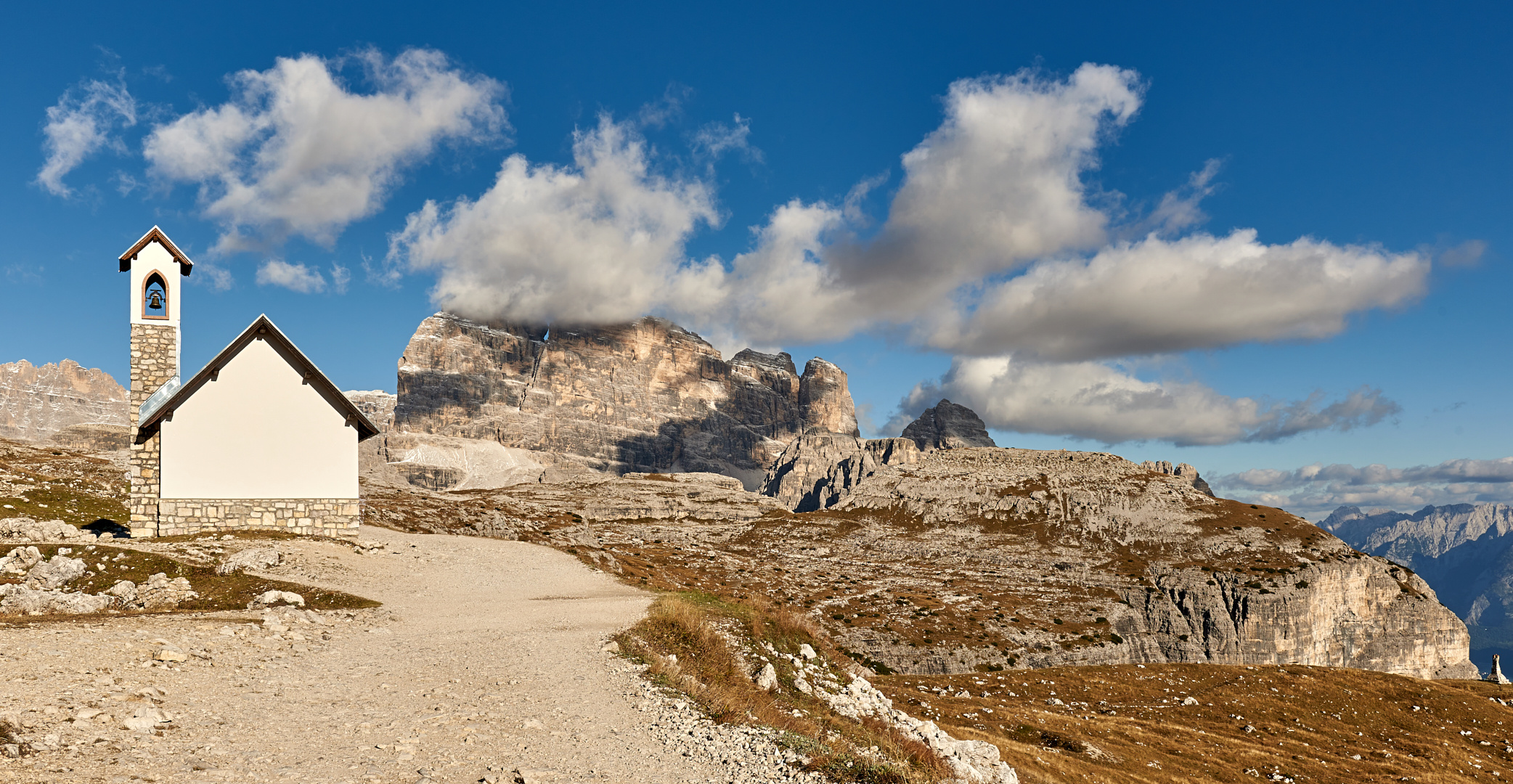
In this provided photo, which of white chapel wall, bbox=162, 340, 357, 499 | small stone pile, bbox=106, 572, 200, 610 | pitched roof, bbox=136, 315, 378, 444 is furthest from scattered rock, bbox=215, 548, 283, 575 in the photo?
pitched roof, bbox=136, 315, 378, 444

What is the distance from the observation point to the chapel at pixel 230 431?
117 ft

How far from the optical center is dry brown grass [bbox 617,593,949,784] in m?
12.0

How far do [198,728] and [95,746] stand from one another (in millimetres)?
1544

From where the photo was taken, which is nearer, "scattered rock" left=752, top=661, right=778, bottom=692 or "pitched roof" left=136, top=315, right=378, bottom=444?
"scattered rock" left=752, top=661, right=778, bottom=692

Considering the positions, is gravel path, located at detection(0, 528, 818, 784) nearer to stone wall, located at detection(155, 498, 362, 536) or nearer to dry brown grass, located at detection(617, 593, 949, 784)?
dry brown grass, located at detection(617, 593, 949, 784)

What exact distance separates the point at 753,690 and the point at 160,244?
40096mm

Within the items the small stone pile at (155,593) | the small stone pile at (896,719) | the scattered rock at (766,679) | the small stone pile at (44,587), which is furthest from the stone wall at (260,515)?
the scattered rock at (766,679)

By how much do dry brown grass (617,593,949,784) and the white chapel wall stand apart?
20.7m

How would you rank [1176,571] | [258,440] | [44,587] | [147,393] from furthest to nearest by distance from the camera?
[1176,571] < [147,393] < [258,440] < [44,587]

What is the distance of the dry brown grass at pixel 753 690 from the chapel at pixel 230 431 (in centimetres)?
2061

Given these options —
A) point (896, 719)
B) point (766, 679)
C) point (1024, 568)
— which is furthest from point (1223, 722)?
point (1024, 568)

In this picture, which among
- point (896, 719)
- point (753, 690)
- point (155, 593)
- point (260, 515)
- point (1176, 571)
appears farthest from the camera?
point (1176, 571)

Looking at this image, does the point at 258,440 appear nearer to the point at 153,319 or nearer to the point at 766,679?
the point at 153,319

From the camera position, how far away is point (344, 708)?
44.4 feet
